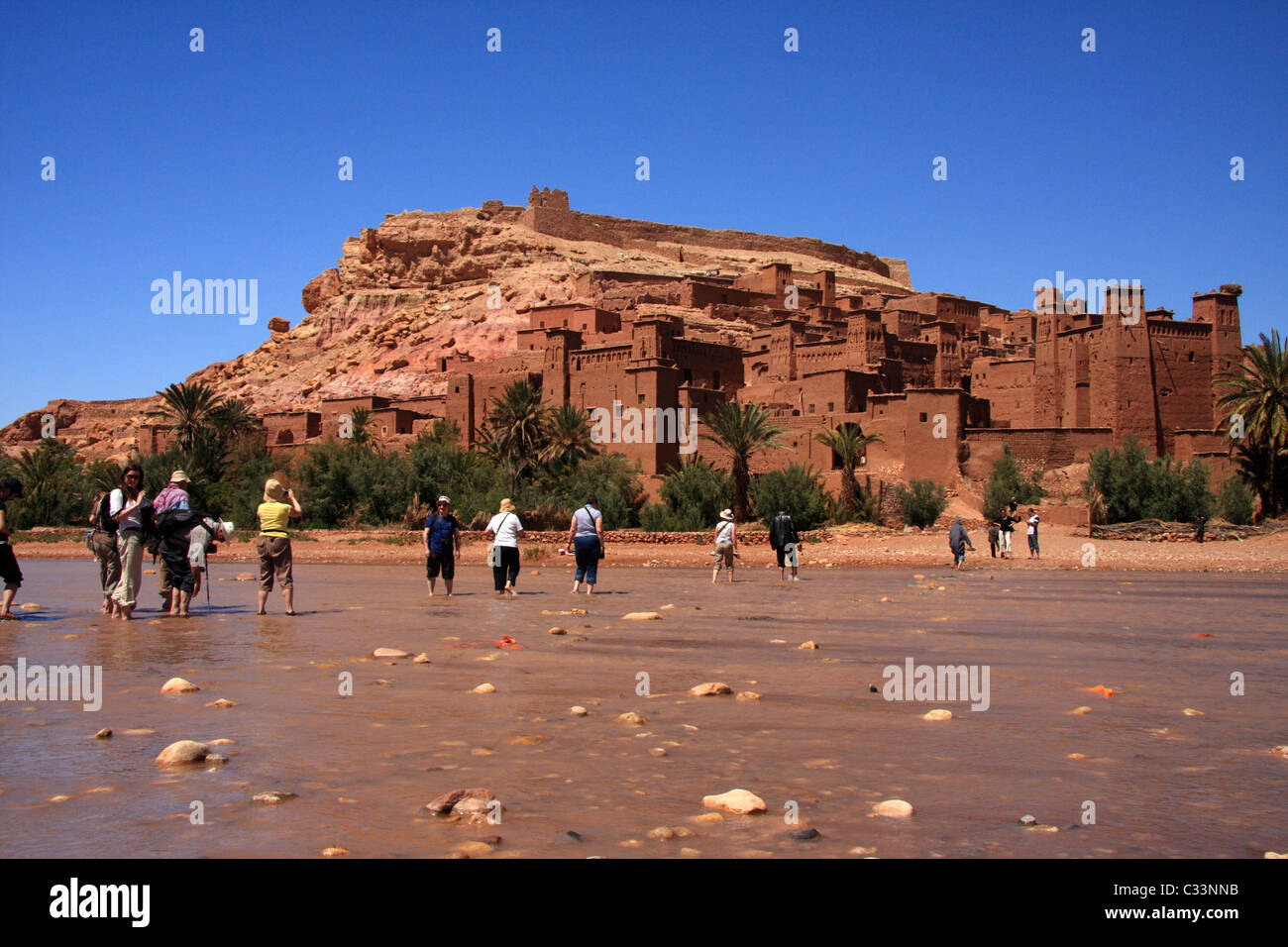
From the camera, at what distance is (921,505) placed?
1359 inches

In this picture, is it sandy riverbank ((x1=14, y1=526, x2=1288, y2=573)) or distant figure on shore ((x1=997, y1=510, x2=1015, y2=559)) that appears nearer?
sandy riverbank ((x1=14, y1=526, x2=1288, y2=573))

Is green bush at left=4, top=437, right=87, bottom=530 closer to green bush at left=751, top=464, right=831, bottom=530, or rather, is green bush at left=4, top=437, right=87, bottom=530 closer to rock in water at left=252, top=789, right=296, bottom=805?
green bush at left=751, top=464, right=831, bottom=530

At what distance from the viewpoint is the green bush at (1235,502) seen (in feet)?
109

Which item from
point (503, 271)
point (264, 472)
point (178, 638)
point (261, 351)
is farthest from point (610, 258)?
point (178, 638)

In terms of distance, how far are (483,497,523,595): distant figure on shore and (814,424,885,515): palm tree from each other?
2237cm

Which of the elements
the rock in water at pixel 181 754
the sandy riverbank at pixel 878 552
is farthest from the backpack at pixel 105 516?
the sandy riverbank at pixel 878 552

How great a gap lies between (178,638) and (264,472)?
1397 inches

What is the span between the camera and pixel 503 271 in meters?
79.3

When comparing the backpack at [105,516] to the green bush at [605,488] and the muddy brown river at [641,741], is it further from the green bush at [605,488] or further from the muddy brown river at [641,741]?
the green bush at [605,488]

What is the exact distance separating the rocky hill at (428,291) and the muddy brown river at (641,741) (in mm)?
56472

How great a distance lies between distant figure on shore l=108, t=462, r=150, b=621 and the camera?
36.4ft

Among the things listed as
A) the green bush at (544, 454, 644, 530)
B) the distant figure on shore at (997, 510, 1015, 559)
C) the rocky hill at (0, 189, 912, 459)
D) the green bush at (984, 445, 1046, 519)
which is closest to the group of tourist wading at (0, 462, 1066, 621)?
the distant figure on shore at (997, 510, 1015, 559)
